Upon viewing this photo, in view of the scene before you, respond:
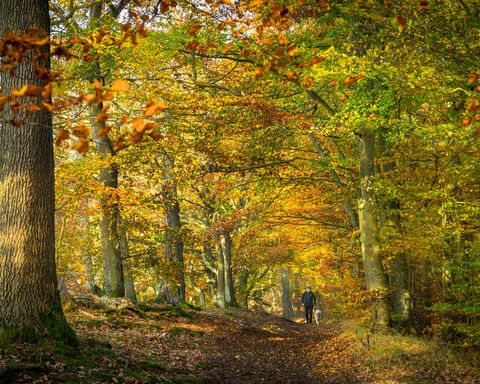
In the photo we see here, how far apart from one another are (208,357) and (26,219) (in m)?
4.99

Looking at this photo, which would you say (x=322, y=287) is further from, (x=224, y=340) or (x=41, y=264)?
(x=41, y=264)

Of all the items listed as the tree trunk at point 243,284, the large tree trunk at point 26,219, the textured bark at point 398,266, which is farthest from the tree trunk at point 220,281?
the large tree trunk at point 26,219

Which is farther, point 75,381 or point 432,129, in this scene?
point 432,129

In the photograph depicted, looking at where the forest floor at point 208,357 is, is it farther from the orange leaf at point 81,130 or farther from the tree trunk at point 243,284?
the tree trunk at point 243,284

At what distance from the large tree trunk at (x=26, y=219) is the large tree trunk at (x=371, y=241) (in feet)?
27.1

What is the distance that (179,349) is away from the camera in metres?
10.7

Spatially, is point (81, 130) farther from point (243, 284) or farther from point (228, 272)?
point (243, 284)

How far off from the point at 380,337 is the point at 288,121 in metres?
6.08

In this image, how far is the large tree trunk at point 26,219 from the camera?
684 centimetres

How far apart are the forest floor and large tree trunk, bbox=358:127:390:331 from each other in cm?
80

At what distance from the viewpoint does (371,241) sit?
13.3 m

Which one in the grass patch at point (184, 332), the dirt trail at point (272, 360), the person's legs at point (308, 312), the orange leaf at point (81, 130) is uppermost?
the orange leaf at point (81, 130)

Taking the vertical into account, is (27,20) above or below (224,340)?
above

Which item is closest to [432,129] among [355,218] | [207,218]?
[355,218]
